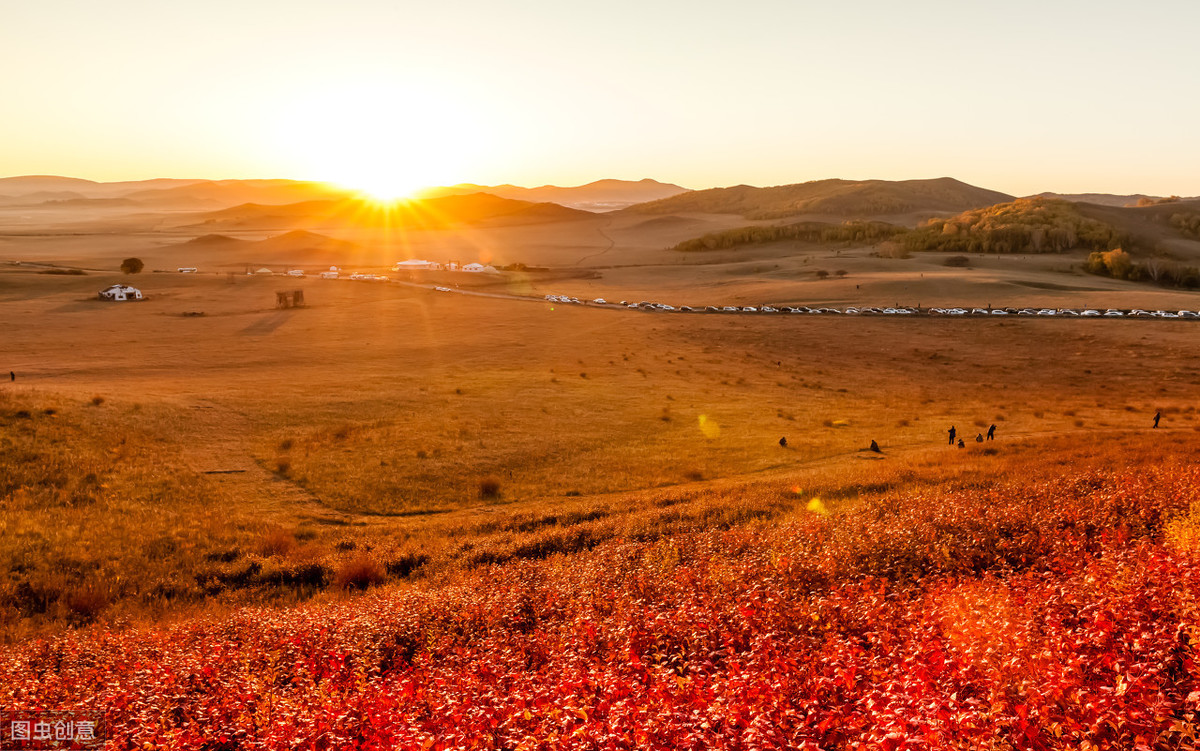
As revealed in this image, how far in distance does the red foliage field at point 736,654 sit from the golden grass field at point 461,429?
4927mm

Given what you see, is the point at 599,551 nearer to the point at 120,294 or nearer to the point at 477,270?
the point at 120,294

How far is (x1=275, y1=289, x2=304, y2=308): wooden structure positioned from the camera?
86312mm

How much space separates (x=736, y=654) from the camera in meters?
11.5

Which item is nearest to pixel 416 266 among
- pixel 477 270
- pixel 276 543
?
pixel 477 270

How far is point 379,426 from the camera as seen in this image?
37.2 m

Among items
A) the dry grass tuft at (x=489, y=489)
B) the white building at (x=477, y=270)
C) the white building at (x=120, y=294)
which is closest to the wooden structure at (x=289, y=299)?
the white building at (x=120, y=294)

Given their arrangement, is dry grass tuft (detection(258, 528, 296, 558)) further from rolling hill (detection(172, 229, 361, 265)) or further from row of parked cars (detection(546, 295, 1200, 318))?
rolling hill (detection(172, 229, 361, 265))

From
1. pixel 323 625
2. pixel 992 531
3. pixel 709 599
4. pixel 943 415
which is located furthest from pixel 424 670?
pixel 943 415

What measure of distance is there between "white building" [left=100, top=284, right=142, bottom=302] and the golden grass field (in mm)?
3833

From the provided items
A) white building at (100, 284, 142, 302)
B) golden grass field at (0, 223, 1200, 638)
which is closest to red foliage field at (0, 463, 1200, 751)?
golden grass field at (0, 223, 1200, 638)

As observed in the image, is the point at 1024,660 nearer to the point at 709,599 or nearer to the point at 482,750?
the point at 709,599

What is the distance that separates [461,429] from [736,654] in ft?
88.0

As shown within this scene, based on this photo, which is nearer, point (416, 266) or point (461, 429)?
point (461, 429)

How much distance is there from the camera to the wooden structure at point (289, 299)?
86312 millimetres
